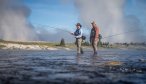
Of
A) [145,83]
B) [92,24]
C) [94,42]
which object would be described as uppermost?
[92,24]

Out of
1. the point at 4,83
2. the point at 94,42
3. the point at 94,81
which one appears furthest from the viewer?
the point at 94,42

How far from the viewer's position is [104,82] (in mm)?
6980

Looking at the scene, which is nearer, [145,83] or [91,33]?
[145,83]

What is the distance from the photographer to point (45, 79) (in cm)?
738

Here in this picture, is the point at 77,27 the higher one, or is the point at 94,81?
the point at 77,27

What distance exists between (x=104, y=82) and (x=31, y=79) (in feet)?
6.12

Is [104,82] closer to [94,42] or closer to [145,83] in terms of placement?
[145,83]

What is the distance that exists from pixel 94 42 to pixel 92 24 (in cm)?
164

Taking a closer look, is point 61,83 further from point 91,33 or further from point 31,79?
point 91,33

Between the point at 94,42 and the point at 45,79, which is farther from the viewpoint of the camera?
the point at 94,42

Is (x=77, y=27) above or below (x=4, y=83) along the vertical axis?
above

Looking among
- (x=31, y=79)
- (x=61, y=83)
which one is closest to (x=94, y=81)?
(x=61, y=83)

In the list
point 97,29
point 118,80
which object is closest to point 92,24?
point 97,29

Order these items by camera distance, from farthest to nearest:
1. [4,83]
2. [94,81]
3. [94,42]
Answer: [94,42] < [94,81] < [4,83]
